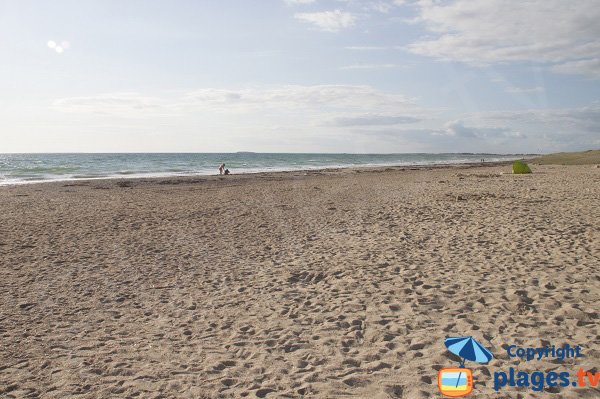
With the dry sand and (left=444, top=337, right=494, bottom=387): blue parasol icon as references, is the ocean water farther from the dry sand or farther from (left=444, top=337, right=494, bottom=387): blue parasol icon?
(left=444, top=337, right=494, bottom=387): blue parasol icon

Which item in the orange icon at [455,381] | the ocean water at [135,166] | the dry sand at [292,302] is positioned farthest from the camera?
the ocean water at [135,166]

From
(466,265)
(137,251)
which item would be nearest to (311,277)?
(466,265)

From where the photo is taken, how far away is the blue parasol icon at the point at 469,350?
5.11 metres

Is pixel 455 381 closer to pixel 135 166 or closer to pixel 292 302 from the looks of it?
pixel 292 302

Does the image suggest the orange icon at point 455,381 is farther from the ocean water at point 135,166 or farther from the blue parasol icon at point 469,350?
the ocean water at point 135,166

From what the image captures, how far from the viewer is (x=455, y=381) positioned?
4.81 metres

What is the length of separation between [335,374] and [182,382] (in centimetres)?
177

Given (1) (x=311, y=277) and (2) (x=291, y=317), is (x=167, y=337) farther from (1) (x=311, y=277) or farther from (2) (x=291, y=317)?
(1) (x=311, y=277)

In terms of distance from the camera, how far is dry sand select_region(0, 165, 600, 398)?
5055mm

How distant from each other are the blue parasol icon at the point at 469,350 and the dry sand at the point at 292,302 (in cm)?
13

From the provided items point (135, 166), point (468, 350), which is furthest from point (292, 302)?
point (135, 166)

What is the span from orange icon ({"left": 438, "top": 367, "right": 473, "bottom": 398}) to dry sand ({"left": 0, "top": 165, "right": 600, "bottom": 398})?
0.30ft

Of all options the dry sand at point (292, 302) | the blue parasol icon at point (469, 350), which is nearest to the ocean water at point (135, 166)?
the dry sand at point (292, 302)

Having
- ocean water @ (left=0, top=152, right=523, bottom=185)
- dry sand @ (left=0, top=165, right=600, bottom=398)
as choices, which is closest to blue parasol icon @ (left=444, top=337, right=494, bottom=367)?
dry sand @ (left=0, top=165, right=600, bottom=398)
